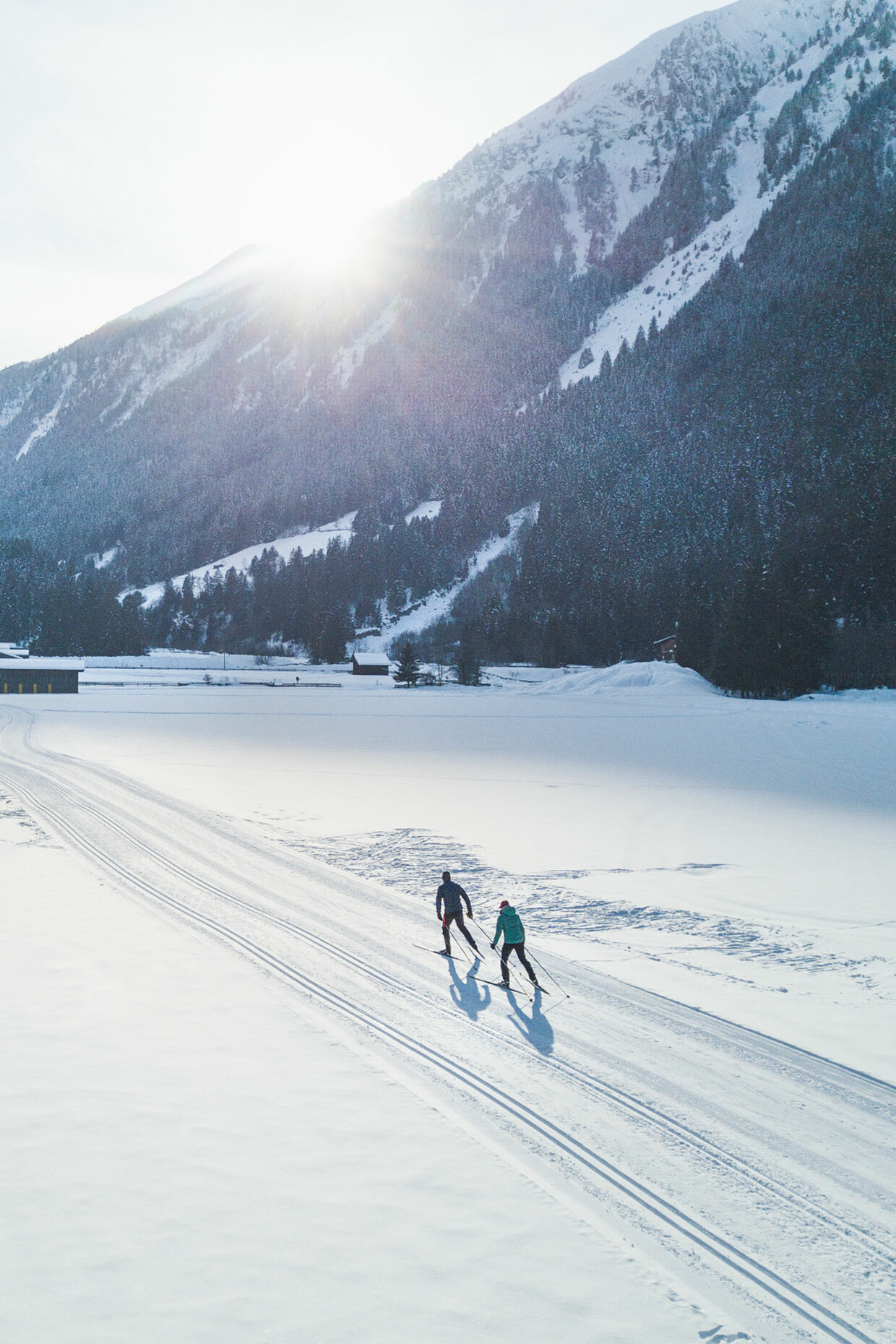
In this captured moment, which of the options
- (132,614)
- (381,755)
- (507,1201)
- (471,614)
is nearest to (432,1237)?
(507,1201)

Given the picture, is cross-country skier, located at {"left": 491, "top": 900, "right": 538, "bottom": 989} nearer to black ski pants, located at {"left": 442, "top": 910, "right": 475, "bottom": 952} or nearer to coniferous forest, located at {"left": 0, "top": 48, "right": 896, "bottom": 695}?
black ski pants, located at {"left": 442, "top": 910, "right": 475, "bottom": 952}

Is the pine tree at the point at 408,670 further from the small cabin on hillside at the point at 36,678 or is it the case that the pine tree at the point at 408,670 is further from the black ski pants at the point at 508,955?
the black ski pants at the point at 508,955

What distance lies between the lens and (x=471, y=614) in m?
168

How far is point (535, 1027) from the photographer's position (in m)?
10.9

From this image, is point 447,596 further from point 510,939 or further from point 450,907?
point 510,939

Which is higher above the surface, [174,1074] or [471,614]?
[471,614]

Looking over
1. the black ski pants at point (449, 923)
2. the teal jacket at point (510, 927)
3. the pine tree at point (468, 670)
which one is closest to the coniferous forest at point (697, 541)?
the pine tree at point (468, 670)

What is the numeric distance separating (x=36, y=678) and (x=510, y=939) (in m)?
→ 83.6

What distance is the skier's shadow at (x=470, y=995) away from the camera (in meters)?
11.6

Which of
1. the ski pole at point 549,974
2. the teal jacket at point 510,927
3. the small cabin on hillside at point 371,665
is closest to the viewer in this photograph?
the ski pole at point 549,974

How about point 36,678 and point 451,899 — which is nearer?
point 451,899

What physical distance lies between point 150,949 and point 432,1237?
336 inches

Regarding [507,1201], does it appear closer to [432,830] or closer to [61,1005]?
[61,1005]

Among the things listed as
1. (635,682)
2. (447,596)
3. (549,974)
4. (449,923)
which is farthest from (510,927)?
(447,596)
